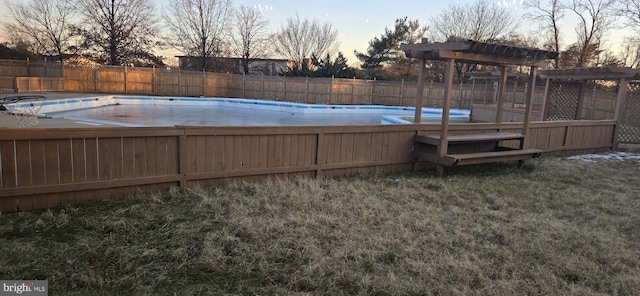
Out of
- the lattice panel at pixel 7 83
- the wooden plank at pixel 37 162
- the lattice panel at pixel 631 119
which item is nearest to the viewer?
the wooden plank at pixel 37 162

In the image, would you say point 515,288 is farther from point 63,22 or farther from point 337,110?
point 63,22

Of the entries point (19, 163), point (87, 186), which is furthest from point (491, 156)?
point (19, 163)

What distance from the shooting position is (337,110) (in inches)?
831

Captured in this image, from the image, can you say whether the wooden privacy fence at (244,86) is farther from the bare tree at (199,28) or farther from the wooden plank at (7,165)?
the wooden plank at (7,165)

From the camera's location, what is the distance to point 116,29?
101ft

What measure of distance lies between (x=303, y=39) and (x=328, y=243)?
3912cm

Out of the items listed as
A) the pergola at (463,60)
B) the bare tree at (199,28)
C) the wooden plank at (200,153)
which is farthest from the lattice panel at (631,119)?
the bare tree at (199,28)

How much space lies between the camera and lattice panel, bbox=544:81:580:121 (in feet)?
34.1

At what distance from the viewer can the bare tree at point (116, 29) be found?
3034 centimetres

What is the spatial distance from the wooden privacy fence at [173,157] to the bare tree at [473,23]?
92.0ft

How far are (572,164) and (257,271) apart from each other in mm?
6935

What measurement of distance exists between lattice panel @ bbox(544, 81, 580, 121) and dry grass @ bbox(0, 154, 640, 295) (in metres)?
6.40

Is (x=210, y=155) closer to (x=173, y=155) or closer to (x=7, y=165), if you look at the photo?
(x=173, y=155)

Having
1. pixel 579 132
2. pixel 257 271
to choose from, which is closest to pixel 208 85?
pixel 579 132
